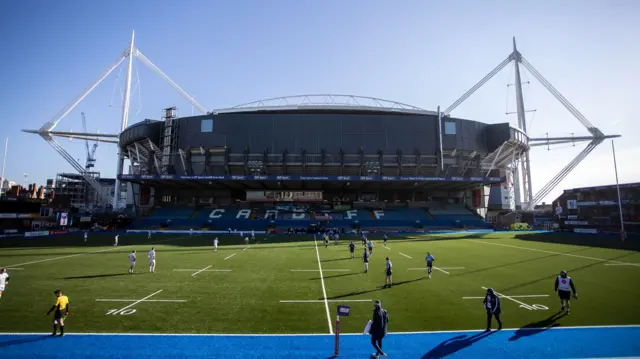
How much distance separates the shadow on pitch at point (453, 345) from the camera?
877cm

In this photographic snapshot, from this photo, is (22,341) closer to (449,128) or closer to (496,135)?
(449,128)

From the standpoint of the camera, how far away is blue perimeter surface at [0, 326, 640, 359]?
8742mm

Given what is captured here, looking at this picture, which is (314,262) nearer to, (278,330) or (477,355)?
(278,330)

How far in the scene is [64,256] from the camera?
2830cm

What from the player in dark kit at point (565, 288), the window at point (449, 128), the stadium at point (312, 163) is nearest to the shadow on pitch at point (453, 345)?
the player in dark kit at point (565, 288)

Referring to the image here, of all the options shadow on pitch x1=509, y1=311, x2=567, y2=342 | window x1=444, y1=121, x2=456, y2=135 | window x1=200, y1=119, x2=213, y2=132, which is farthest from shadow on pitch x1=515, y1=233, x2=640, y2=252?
window x1=200, y1=119, x2=213, y2=132

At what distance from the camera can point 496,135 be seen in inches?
2650

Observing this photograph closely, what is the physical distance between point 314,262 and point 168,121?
58986 millimetres

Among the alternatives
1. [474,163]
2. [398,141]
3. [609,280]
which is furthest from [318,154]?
[609,280]

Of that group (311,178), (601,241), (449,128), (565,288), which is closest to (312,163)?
(311,178)

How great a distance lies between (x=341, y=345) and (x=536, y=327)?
A: 24.0 ft

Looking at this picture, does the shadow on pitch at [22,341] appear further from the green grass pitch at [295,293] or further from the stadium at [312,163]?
the stadium at [312,163]

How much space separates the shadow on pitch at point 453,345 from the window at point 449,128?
2424 inches

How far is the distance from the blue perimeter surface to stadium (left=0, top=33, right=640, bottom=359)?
0.22 feet
